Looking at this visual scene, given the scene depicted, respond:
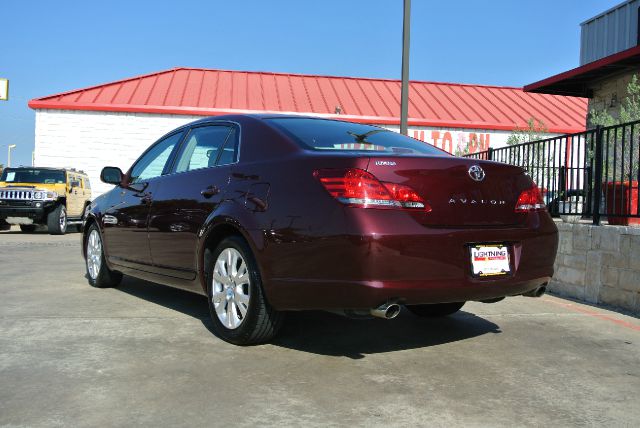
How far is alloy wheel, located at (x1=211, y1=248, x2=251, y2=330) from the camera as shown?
13.0 ft

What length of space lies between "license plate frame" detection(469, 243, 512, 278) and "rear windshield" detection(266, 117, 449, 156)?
71cm

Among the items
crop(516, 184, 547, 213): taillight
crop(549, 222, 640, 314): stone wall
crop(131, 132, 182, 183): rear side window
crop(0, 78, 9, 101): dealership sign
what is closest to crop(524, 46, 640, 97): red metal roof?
crop(549, 222, 640, 314): stone wall

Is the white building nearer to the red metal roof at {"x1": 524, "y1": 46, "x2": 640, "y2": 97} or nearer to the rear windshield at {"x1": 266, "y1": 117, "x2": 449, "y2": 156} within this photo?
the red metal roof at {"x1": 524, "y1": 46, "x2": 640, "y2": 97}

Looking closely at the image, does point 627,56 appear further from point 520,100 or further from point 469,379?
point 520,100

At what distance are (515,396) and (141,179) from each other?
3.96 metres

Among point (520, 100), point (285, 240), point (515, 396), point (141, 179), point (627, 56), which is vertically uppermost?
point (520, 100)

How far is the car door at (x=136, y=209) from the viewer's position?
5.29 metres

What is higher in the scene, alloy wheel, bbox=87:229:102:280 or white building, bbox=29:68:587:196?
white building, bbox=29:68:587:196

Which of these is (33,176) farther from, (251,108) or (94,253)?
(94,253)

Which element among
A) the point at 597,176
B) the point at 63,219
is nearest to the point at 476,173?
the point at 597,176

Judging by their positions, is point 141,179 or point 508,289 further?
point 141,179

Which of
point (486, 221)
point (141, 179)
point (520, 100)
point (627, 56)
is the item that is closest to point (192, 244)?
point (141, 179)

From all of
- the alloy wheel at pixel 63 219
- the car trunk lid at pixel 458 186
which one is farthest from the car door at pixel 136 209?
the alloy wheel at pixel 63 219

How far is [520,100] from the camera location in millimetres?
27766
